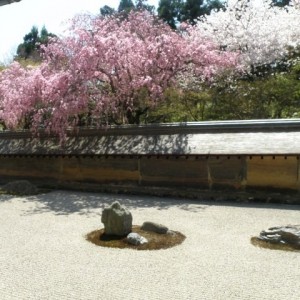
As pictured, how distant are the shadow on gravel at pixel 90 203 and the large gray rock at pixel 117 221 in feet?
6.36

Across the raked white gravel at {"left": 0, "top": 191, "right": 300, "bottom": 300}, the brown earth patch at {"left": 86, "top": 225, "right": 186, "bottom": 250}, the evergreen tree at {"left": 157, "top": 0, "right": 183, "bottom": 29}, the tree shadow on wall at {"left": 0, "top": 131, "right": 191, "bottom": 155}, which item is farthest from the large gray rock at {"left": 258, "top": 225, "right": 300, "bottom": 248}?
the evergreen tree at {"left": 157, "top": 0, "right": 183, "bottom": 29}

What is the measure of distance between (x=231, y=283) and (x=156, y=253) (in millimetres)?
1383

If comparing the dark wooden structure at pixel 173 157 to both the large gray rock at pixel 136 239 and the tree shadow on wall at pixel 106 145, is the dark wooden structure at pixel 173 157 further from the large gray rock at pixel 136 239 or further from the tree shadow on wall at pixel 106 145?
the large gray rock at pixel 136 239

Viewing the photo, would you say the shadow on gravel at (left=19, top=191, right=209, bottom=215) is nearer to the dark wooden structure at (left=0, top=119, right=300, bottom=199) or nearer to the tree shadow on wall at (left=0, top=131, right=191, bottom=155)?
the dark wooden structure at (left=0, top=119, right=300, bottom=199)

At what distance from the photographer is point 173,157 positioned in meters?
9.66

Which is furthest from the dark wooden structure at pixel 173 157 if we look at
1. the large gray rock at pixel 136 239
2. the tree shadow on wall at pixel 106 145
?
the large gray rock at pixel 136 239

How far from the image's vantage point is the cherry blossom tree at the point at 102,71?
10406 mm

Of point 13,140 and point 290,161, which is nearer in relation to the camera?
point 290,161

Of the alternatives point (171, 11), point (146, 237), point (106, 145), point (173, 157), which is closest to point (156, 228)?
point (146, 237)

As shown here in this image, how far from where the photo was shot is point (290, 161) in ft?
28.3

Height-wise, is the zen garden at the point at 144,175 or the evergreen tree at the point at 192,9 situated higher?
the evergreen tree at the point at 192,9

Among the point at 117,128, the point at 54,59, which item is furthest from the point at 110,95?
the point at 54,59

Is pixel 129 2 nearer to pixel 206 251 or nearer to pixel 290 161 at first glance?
pixel 290 161

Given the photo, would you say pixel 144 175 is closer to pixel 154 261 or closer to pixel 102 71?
pixel 102 71
